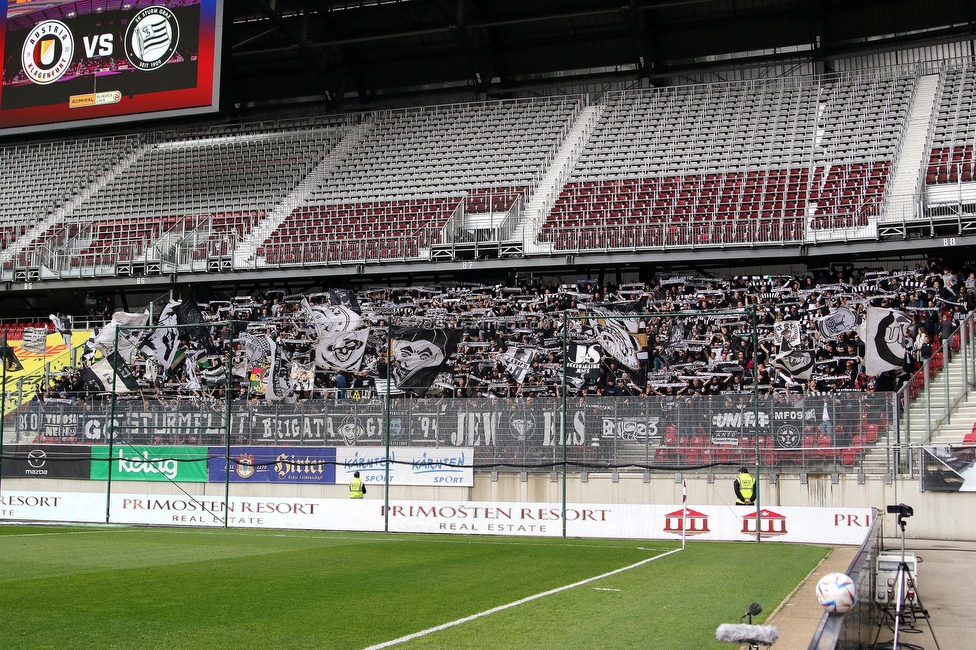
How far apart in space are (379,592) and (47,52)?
122ft

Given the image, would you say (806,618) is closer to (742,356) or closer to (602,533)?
(602,533)

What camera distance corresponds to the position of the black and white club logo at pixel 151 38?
131 ft

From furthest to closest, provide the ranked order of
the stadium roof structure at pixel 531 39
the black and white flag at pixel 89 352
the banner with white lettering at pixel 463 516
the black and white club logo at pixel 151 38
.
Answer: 1. the stadium roof structure at pixel 531 39
2. the black and white club logo at pixel 151 38
3. the black and white flag at pixel 89 352
4. the banner with white lettering at pixel 463 516

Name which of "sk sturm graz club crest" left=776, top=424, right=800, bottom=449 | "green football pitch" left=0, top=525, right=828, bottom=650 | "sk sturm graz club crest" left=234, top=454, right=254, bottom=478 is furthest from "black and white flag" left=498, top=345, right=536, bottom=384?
"green football pitch" left=0, top=525, right=828, bottom=650

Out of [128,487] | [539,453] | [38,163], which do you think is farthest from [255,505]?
[38,163]

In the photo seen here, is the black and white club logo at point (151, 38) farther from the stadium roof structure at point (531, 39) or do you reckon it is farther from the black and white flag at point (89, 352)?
the black and white flag at point (89, 352)

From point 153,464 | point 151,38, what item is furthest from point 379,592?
point 151,38

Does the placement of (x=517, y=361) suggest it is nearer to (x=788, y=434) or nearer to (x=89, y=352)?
(x=788, y=434)

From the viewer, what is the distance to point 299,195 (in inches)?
1667

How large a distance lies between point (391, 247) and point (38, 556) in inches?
846

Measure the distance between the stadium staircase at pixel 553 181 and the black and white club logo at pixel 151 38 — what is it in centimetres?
1521

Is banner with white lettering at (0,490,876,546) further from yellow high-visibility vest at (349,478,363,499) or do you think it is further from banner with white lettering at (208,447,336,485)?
banner with white lettering at (208,447,336,485)

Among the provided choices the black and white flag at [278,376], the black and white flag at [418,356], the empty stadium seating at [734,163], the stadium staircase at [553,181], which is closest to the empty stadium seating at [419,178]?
the stadium staircase at [553,181]

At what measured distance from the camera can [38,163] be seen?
162ft
